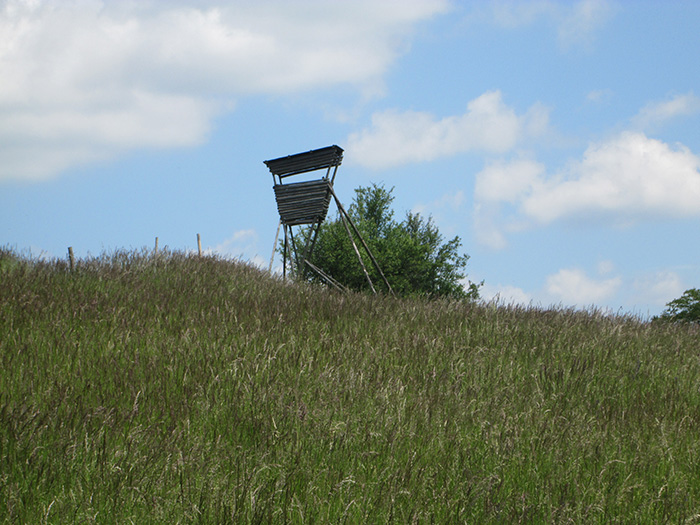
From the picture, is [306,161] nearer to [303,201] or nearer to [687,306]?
[303,201]

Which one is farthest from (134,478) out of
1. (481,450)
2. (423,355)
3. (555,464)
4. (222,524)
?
(423,355)

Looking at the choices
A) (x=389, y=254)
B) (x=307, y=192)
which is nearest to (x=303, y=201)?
(x=307, y=192)

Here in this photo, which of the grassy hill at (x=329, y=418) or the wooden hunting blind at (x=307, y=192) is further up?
the wooden hunting blind at (x=307, y=192)

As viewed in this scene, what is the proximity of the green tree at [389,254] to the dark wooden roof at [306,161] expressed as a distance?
6.58 m

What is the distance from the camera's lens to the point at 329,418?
3764 mm

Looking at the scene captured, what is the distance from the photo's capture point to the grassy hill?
9.43 ft

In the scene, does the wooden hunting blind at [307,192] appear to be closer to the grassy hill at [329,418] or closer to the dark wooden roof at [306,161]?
the dark wooden roof at [306,161]

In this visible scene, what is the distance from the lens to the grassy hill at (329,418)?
9.43ft

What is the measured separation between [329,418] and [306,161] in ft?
42.8

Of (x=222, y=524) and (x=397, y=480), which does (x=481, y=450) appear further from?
(x=222, y=524)

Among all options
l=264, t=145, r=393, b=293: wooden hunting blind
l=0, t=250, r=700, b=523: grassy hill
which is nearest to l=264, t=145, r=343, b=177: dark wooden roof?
l=264, t=145, r=393, b=293: wooden hunting blind

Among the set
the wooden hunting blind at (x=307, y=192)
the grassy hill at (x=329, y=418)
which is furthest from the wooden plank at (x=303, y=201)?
the grassy hill at (x=329, y=418)

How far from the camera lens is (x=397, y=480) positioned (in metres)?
2.96

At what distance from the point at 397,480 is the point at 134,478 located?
1384mm
